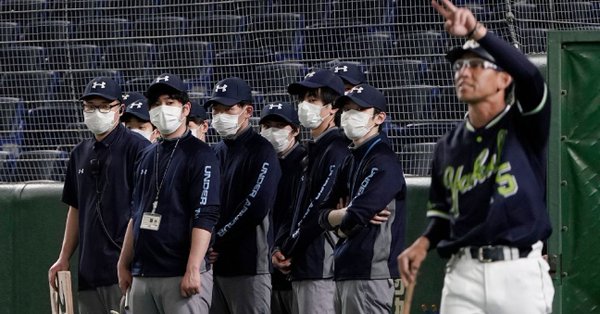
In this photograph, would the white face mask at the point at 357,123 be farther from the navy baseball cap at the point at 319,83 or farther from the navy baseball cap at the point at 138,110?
the navy baseball cap at the point at 138,110

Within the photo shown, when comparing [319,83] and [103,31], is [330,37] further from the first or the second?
[103,31]

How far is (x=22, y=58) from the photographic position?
10.7 meters

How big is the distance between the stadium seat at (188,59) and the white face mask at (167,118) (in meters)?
2.48

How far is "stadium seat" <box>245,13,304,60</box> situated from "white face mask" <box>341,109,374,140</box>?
6.30 feet

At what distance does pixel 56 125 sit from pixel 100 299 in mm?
2616

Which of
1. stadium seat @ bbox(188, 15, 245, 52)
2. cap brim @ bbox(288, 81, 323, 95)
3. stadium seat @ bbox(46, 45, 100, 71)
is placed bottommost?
cap brim @ bbox(288, 81, 323, 95)

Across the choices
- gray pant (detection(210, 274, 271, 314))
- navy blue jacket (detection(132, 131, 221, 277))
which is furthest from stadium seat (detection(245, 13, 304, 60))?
navy blue jacket (detection(132, 131, 221, 277))

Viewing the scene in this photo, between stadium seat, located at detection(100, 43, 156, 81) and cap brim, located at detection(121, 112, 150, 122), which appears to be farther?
stadium seat, located at detection(100, 43, 156, 81)

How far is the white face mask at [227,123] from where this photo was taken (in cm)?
820

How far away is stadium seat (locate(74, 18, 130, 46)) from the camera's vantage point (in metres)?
10.4

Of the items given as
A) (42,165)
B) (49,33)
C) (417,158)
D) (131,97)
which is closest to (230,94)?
(131,97)

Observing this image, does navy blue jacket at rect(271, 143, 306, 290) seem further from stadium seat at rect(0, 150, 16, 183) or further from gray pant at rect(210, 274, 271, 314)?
stadium seat at rect(0, 150, 16, 183)

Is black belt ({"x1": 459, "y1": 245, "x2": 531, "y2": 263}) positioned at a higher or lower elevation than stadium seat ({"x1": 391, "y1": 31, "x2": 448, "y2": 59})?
lower

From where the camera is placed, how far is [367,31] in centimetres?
918
